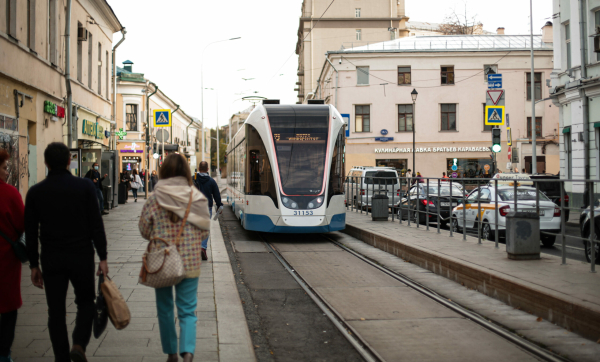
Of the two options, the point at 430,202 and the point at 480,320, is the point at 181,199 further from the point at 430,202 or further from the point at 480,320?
the point at 430,202

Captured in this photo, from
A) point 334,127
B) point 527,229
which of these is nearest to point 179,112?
point 334,127

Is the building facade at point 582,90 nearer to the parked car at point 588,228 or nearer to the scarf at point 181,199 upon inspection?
the parked car at point 588,228

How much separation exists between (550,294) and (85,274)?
15.5ft

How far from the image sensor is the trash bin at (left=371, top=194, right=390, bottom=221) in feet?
55.2

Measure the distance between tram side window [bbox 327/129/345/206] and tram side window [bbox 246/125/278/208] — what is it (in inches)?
51.6

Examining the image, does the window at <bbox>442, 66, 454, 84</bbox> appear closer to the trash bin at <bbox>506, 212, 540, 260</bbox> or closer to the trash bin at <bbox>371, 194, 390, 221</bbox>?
the trash bin at <bbox>371, 194, 390, 221</bbox>

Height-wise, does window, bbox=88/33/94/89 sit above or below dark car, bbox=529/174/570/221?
above

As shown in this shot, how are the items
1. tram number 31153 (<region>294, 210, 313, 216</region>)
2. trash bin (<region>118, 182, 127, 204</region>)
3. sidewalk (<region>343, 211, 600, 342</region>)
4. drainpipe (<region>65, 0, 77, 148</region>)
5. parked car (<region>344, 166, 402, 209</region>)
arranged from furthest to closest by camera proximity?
trash bin (<region>118, 182, 127, 204</region>) < drainpipe (<region>65, 0, 77, 148</region>) < parked car (<region>344, 166, 402, 209</region>) < tram number 31153 (<region>294, 210, 313, 216</region>) < sidewalk (<region>343, 211, 600, 342</region>)

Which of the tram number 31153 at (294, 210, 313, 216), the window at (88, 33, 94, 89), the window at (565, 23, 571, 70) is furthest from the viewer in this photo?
the window at (565, 23, 571, 70)

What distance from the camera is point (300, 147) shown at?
13586mm

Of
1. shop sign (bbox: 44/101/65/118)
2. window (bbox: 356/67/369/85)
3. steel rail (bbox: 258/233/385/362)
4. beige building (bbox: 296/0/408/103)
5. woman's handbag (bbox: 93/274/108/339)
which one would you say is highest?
beige building (bbox: 296/0/408/103)

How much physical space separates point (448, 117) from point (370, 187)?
29.7m

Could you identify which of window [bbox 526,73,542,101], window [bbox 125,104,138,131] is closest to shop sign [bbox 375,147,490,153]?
window [bbox 526,73,542,101]

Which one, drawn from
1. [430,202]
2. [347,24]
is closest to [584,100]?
[430,202]
